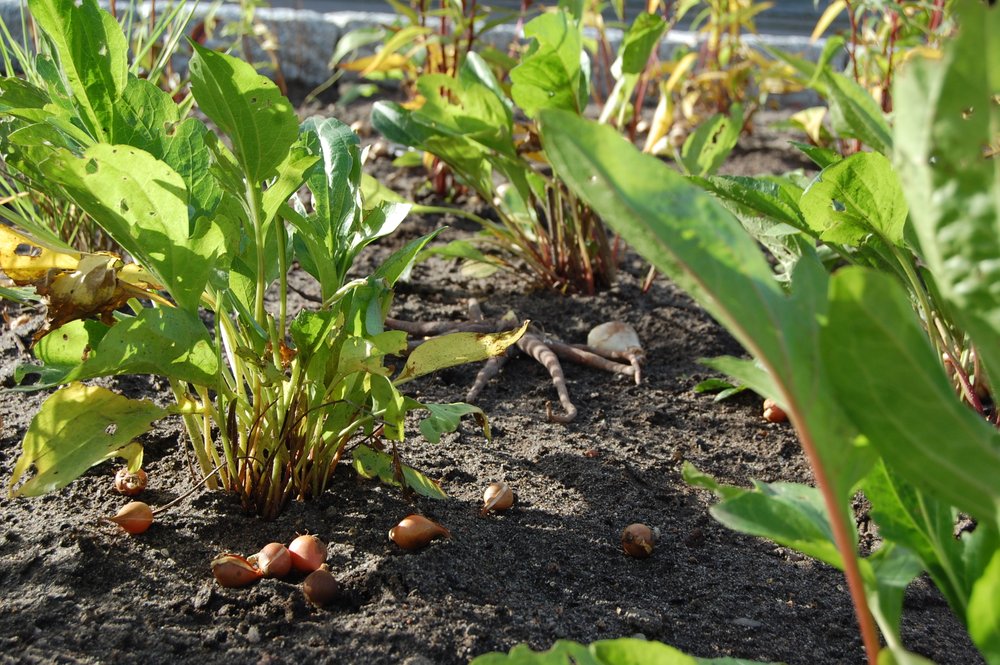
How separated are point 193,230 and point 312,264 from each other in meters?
0.20

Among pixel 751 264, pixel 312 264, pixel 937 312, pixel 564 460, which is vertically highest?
pixel 751 264

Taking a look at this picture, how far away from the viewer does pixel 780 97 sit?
4.24 meters

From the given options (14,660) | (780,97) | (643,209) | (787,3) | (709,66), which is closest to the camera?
(643,209)

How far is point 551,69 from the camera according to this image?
1.72 metres

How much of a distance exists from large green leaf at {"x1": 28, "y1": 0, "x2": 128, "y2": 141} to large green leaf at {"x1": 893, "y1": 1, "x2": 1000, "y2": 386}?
80cm

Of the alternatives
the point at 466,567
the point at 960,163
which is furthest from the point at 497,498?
the point at 960,163

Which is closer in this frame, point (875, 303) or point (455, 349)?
point (875, 303)

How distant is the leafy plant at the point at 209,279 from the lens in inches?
37.1

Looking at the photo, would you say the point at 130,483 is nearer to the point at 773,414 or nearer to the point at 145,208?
the point at 145,208

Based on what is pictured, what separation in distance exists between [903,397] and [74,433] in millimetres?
811

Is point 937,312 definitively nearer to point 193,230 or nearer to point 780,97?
point 193,230

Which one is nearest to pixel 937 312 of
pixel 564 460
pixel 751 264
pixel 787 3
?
pixel 564 460

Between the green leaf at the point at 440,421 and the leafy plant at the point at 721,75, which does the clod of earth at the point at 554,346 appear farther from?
the leafy plant at the point at 721,75

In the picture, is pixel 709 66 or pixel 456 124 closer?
pixel 456 124
